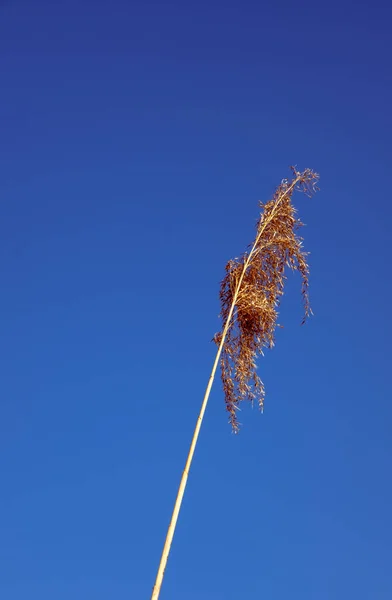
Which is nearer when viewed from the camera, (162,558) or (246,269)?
(162,558)

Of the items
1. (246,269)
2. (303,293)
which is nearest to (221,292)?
(246,269)

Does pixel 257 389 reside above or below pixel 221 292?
below

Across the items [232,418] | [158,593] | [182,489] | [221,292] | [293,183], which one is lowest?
[158,593]

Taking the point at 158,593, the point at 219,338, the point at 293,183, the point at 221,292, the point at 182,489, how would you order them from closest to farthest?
the point at 158,593, the point at 182,489, the point at 219,338, the point at 221,292, the point at 293,183

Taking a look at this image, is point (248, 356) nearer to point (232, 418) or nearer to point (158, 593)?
point (232, 418)

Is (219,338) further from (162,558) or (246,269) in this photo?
(162,558)

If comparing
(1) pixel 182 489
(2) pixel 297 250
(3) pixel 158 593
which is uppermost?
(2) pixel 297 250

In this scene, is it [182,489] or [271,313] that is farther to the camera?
[271,313]

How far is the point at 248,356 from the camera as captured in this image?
671 centimetres

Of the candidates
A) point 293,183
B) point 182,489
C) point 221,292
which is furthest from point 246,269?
point 182,489

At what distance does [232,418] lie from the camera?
664 centimetres

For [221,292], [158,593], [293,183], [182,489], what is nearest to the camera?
[158,593]

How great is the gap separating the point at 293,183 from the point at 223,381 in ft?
8.35

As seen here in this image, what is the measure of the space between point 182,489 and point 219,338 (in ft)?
5.28
